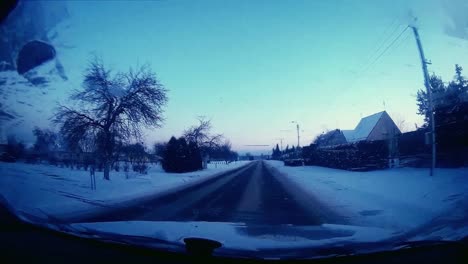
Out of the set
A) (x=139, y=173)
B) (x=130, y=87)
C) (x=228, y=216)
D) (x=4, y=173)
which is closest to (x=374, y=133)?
(x=228, y=216)

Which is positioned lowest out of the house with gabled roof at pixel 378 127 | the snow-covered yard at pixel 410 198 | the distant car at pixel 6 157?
the snow-covered yard at pixel 410 198

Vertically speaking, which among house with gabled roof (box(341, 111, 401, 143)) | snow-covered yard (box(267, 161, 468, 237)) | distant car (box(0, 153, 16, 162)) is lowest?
snow-covered yard (box(267, 161, 468, 237))

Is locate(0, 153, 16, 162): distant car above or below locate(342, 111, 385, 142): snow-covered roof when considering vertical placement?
below

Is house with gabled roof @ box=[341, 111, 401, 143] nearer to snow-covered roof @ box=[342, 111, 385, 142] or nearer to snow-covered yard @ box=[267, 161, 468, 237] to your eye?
snow-covered roof @ box=[342, 111, 385, 142]

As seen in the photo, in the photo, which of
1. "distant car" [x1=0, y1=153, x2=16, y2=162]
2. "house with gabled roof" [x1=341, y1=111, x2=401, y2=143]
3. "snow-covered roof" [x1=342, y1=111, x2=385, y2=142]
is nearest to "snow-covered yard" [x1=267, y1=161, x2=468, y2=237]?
"house with gabled roof" [x1=341, y1=111, x2=401, y2=143]

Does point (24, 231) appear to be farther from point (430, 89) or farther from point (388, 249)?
point (430, 89)

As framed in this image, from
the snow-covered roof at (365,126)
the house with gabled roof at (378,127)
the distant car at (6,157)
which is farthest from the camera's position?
the distant car at (6,157)

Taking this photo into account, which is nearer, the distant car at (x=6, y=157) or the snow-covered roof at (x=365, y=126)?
the snow-covered roof at (x=365, y=126)

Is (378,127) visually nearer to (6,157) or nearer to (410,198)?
(410,198)

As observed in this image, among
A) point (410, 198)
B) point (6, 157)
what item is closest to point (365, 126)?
point (410, 198)

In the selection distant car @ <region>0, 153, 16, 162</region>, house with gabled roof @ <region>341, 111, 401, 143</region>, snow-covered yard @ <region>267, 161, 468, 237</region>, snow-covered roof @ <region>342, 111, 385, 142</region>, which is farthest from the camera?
distant car @ <region>0, 153, 16, 162</region>

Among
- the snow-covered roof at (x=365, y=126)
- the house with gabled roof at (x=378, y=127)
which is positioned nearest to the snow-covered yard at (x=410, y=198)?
the house with gabled roof at (x=378, y=127)

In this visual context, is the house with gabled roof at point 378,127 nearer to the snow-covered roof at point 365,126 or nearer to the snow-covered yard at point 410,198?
the snow-covered roof at point 365,126

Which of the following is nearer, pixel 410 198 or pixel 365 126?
pixel 410 198
